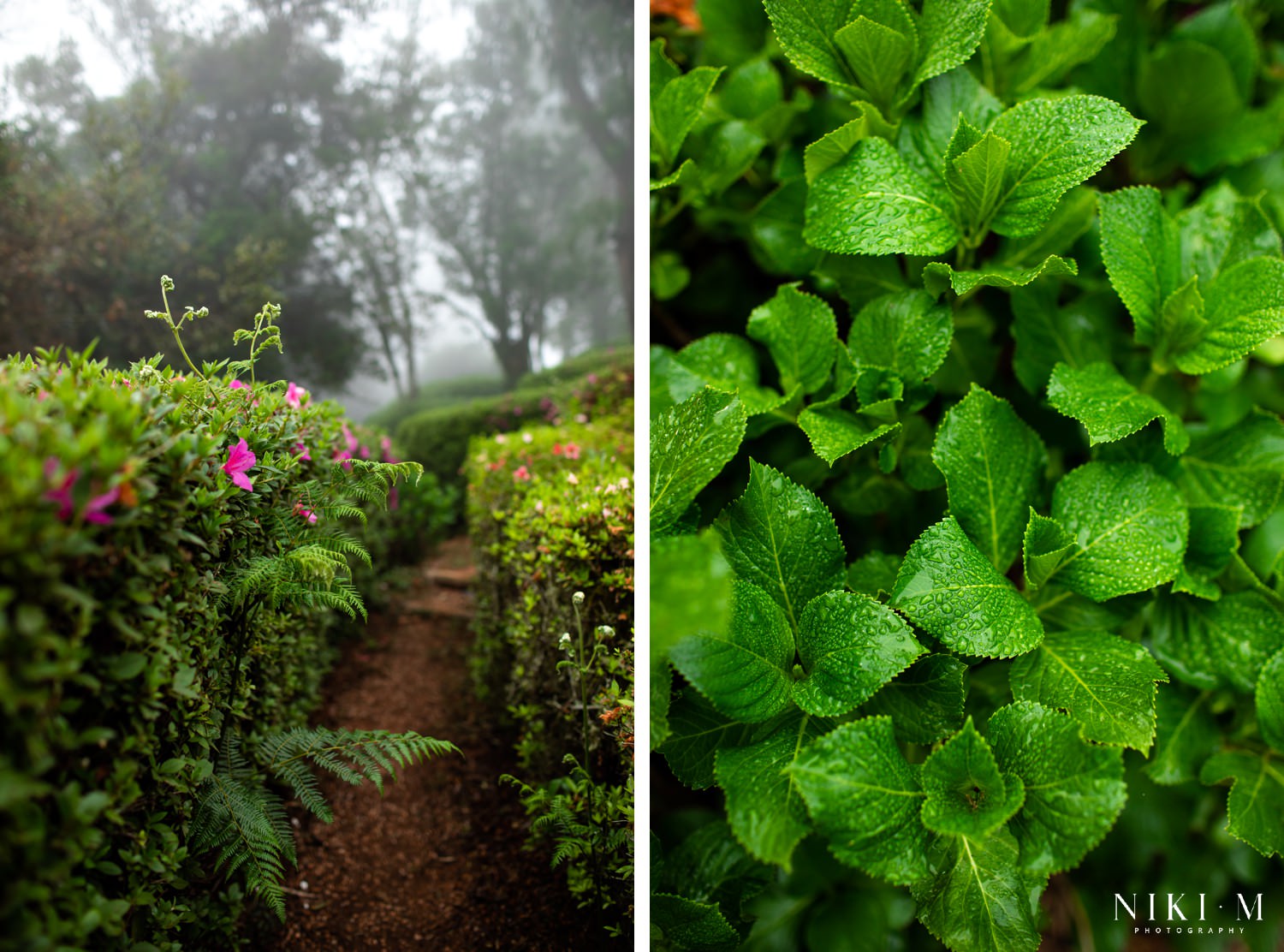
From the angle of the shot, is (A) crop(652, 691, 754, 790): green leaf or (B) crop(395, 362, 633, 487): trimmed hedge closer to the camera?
(A) crop(652, 691, 754, 790): green leaf

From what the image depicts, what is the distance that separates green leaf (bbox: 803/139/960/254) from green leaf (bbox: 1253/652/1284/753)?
57 centimetres

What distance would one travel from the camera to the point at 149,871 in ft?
2.01

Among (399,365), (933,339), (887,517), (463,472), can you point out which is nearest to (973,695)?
(887,517)

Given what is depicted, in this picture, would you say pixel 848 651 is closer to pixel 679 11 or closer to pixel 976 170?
pixel 976 170

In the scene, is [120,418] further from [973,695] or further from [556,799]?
[973,695]

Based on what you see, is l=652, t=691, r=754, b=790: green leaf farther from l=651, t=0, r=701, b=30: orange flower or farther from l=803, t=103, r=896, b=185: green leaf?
l=651, t=0, r=701, b=30: orange flower

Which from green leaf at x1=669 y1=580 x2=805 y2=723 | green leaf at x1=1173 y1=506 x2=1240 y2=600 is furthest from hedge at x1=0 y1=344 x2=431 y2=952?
green leaf at x1=1173 y1=506 x2=1240 y2=600

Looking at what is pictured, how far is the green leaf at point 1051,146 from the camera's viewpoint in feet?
1.90

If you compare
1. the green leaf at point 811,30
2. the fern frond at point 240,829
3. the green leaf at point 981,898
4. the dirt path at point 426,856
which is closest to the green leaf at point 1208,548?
the green leaf at point 981,898

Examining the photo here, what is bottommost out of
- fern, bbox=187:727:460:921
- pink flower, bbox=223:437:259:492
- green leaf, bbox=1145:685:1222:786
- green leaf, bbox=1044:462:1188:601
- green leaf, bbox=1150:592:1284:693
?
green leaf, bbox=1145:685:1222:786

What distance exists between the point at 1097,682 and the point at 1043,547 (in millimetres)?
124

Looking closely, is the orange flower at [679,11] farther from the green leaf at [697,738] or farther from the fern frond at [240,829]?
the fern frond at [240,829]

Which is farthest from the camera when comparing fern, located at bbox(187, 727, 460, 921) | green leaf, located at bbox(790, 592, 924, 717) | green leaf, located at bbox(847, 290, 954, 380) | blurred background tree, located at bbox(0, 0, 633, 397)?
blurred background tree, located at bbox(0, 0, 633, 397)

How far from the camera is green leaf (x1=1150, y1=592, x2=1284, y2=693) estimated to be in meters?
0.71
